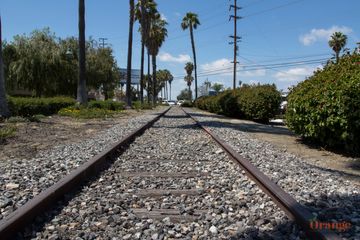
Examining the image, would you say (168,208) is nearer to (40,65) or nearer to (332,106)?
(332,106)

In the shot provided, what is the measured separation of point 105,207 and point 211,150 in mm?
5338

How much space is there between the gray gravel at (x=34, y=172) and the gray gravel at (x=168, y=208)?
0.52 m

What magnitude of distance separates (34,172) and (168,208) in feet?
8.71

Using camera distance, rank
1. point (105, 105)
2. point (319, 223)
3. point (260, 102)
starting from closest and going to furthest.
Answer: point (319, 223) → point (260, 102) → point (105, 105)

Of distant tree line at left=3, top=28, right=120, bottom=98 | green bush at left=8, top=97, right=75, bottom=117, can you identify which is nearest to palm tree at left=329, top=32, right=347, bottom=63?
distant tree line at left=3, top=28, right=120, bottom=98

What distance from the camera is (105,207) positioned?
5.11 metres

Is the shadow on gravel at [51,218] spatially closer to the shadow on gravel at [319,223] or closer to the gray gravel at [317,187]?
the shadow on gravel at [319,223]

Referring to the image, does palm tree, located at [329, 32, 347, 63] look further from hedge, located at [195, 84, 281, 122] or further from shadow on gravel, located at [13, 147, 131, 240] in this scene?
shadow on gravel, located at [13, 147, 131, 240]

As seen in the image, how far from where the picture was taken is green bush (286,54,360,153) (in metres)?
8.52

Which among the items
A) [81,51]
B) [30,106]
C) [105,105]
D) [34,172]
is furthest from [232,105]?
[34,172]

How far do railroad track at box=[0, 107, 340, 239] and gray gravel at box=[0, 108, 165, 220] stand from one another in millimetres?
346

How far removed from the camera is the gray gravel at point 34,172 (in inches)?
203

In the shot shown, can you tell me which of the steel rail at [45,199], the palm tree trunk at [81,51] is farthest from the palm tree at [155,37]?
the steel rail at [45,199]

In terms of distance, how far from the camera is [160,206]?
5234 mm
